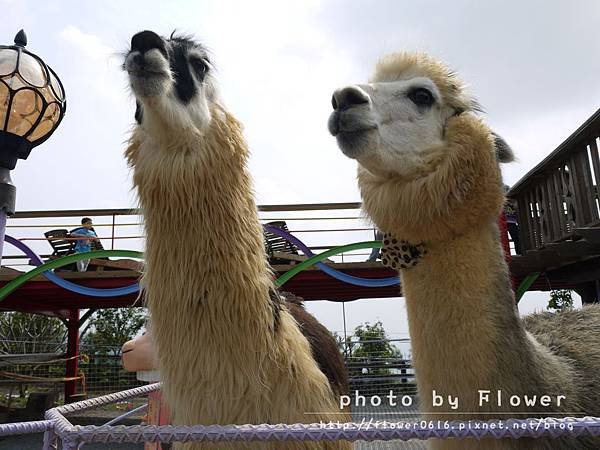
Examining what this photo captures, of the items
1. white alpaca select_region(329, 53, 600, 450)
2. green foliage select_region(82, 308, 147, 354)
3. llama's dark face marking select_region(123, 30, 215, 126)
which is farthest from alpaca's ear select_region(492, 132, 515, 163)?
green foliage select_region(82, 308, 147, 354)

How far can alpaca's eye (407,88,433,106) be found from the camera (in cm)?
175

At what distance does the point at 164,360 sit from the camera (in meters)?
1.82

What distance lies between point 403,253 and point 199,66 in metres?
1.45

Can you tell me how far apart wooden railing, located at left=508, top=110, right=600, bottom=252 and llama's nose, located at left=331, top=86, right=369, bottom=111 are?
1.99 metres

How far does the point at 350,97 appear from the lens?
1647mm

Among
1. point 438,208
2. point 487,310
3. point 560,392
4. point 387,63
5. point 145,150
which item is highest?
point 387,63

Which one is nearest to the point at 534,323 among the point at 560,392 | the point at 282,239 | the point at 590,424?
the point at 560,392

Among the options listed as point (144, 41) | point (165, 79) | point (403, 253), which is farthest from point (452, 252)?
point (144, 41)

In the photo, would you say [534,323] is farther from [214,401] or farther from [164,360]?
[164,360]

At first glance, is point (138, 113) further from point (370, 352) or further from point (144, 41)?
point (370, 352)

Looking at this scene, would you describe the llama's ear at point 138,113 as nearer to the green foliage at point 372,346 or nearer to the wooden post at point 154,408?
the wooden post at point 154,408

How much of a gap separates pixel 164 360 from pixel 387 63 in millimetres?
1552

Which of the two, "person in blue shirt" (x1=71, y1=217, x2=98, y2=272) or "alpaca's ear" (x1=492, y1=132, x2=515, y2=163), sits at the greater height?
"person in blue shirt" (x1=71, y1=217, x2=98, y2=272)

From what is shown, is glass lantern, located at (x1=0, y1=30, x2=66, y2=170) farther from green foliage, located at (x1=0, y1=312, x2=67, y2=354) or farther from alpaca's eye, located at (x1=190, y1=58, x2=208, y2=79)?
green foliage, located at (x1=0, y1=312, x2=67, y2=354)
